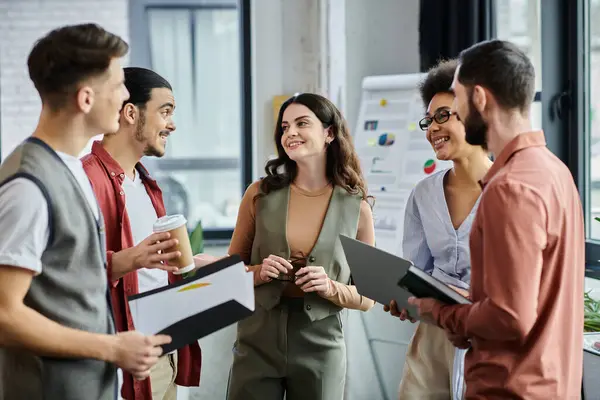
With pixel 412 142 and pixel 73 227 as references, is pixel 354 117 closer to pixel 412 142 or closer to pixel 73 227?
pixel 412 142

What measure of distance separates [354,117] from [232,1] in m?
1.28

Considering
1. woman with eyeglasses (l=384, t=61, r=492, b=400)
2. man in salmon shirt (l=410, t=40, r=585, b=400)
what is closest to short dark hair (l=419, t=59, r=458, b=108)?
woman with eyeglasses (l=384, t=61, r=492, b=400)

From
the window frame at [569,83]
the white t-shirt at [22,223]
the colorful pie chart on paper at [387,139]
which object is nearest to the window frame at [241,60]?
the colorful pie chart on paper at [387,139]

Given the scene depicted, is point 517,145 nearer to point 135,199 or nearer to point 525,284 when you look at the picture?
point 525,284

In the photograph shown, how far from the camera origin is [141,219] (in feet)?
7.10

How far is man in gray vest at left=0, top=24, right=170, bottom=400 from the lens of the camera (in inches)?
52.2

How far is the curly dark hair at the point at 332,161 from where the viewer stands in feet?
8.01

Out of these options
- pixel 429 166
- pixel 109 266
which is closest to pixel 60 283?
pixel 109 266

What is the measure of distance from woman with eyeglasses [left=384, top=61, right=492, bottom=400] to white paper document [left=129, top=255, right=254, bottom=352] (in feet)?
2.59

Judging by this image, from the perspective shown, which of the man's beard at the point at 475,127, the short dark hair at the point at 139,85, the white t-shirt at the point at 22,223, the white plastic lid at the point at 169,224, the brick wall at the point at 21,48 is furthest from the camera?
the brick wall at the point at 21,48

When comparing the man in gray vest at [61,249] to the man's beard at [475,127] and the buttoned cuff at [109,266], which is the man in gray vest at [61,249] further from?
the man's beard at [475,127]

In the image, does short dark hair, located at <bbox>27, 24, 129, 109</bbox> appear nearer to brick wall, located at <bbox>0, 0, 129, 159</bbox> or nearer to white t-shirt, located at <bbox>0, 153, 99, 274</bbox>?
white t-shirt, located at <bbox>0, 153, 99, 274</bbox>

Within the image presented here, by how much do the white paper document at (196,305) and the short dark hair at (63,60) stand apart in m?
0.46

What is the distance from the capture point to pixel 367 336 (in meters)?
3.74
